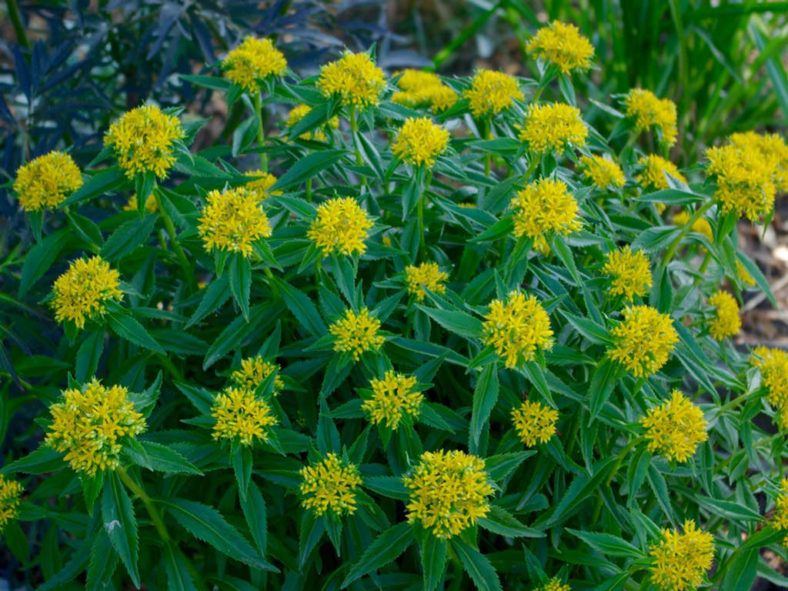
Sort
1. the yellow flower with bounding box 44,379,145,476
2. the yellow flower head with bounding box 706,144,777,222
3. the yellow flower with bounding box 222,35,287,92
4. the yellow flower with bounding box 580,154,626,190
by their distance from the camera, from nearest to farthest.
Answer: the yellow flower with bounding box 44,379,145,476
the yellow flower head with bounding box 706,144,777,222
the yellow flower with bounding box 222,35,287,92
the yellow flower with bounding box 580,154,626,190

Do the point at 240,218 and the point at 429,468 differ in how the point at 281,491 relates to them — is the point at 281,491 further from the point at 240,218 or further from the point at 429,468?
the point at 240,218

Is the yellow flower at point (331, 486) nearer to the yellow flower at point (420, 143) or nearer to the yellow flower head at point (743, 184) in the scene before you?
the yellow flower at point (420, 143)

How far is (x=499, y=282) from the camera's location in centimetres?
183

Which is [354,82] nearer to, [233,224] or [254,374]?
[233,224]

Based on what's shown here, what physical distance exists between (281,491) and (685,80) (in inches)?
129

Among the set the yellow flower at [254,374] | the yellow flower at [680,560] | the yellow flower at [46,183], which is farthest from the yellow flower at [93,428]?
the yellow flower at [680,560]

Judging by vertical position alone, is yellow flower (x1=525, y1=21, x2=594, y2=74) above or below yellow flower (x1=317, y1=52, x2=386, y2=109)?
above

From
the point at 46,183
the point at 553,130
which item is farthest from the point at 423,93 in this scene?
the point at 46,183

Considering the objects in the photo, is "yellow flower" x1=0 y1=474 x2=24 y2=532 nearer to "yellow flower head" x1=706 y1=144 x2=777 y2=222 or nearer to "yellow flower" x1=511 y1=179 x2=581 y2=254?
"yellow flower" x1=511 y1=179 x2=581 y2=254

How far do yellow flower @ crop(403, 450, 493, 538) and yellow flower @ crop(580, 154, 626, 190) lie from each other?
1111 millimetres

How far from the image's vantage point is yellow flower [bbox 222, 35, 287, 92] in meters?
2.24

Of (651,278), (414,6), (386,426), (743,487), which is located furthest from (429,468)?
(414,6)

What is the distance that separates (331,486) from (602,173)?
1290mm

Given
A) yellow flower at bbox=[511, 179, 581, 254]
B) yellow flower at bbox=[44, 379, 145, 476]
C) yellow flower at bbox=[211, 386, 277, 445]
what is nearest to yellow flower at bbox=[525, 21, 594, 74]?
yellow flower at bbox=[511, 179, 581, 254]
